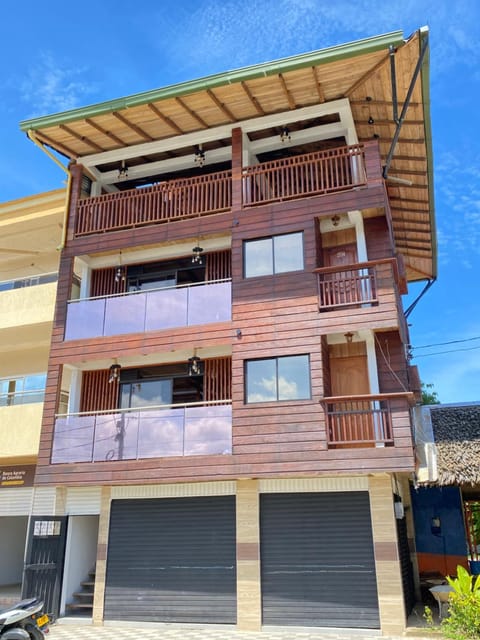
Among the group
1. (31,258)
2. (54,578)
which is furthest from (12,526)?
(31,258)

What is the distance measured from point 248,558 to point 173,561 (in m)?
1.78

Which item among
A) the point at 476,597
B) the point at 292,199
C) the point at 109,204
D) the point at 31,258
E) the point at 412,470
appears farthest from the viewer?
the point at 31,258

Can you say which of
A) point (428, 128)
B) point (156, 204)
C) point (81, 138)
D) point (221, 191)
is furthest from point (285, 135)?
point (81, 138)

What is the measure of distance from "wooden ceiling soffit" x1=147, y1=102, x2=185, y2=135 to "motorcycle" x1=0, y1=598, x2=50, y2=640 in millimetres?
10735

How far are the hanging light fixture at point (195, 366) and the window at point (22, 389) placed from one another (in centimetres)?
476

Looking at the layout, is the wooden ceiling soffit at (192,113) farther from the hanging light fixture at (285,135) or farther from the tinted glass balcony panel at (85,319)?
the tinted glass balcony panel at (85,319)

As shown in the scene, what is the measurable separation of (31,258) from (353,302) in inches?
439

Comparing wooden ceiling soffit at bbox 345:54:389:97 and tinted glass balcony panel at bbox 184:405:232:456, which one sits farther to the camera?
wooden ceiling soffit at bbox 345:54:389:97

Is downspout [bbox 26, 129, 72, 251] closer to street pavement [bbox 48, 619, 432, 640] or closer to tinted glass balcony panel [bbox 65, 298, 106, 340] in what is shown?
tinted glass balcony panel [bbox 65, 298, 106, 340]

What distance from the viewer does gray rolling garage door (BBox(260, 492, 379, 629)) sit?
1103 cm

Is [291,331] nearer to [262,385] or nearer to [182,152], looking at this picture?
[262,385]

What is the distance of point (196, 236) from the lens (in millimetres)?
14016

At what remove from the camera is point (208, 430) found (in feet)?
39.8

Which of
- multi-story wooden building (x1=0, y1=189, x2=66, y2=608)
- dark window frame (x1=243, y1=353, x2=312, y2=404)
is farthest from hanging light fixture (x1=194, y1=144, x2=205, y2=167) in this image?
dark window frame (x1=243, y1=353, x2=312, y2=404)
